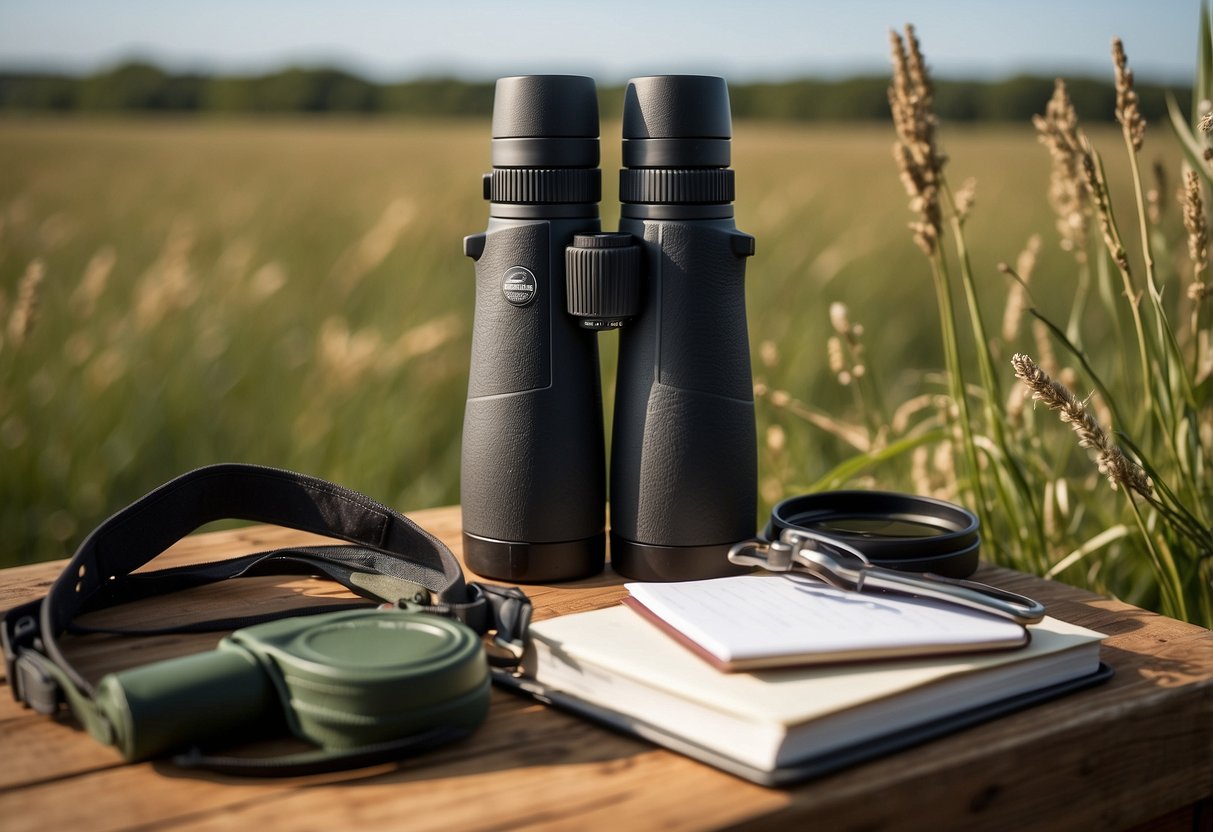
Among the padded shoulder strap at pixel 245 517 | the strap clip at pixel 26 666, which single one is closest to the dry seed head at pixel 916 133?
the padded shoulder strap at pixel 245 517

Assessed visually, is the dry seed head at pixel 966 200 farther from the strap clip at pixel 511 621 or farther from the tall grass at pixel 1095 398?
the strap clip at pixel 511 621

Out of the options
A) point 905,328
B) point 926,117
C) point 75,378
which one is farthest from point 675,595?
point 905,328

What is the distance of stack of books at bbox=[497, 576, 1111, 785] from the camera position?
0.67 meters

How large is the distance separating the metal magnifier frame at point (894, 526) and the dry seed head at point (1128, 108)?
14.9 inches

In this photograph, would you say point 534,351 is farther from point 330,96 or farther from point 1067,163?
point 330,96

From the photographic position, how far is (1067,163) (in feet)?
4.00

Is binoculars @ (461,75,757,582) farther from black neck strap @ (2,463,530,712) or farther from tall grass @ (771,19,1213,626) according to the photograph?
tall grass @ (771,19,1213,626)

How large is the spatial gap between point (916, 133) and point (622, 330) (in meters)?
0.41

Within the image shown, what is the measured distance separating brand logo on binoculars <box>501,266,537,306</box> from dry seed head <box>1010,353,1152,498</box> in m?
0.39

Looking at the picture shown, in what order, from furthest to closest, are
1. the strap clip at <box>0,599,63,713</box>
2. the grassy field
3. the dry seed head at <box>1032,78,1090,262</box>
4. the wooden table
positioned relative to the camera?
the grassy field
the dry seed head at <box>1032,78,1090,262</box>
the strap clip at <box>0,599,63,713</box>
the wooden table

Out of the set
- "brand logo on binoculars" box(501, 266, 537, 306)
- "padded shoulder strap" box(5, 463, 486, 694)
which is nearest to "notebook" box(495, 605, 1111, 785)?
"padded shoulder strap" box(5, 463, 486, 694)

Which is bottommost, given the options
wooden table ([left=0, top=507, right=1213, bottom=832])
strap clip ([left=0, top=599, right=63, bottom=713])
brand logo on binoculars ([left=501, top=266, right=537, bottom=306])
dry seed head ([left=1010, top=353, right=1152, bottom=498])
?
wooden table ([left=0, top=507, right=1213, bottom=832])

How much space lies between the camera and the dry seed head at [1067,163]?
1151 millimetres

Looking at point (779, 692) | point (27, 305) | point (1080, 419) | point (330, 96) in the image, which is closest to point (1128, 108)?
point (1080, 419)
